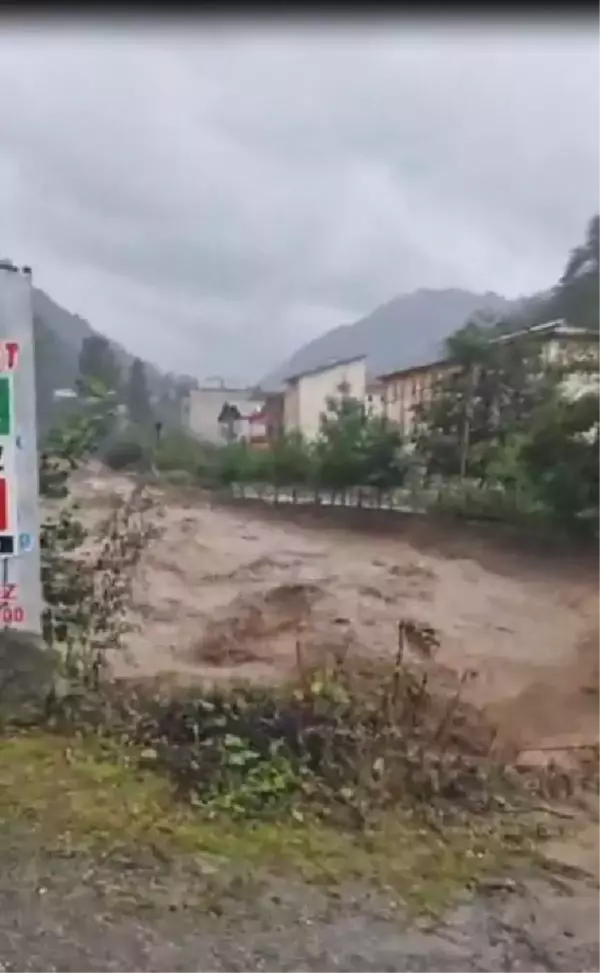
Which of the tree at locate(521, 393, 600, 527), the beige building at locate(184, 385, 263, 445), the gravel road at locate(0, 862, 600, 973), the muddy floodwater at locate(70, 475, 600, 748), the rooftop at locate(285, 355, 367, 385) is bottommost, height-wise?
the gravel road at locate(0, 862, 600, 973)

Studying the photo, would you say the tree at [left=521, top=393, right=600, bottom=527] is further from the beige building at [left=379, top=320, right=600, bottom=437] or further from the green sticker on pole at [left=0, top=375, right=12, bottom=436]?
the green sticker on pole at [left=0, top=375, right=12, bottom=436]

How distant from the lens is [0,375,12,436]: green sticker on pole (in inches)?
59.3

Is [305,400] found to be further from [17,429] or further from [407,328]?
[17,429]

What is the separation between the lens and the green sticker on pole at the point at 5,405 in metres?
1.51

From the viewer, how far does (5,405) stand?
1508mm

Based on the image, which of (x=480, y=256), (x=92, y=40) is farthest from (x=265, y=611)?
(x=92, y=40)

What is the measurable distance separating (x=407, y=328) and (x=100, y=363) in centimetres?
47

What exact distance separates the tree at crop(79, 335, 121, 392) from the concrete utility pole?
0.26 feet

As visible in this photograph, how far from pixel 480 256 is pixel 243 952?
1.04 m

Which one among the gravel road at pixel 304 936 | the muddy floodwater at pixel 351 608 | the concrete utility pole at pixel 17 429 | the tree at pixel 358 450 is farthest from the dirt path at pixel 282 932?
the tree at pixel 358 450

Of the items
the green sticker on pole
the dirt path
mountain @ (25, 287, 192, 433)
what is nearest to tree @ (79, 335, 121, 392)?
mountain @ (25, 287, 192, 433)

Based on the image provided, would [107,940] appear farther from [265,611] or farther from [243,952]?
[265,611]

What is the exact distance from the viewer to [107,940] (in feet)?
4.67

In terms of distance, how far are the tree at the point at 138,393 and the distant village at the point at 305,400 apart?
2.4 inches
